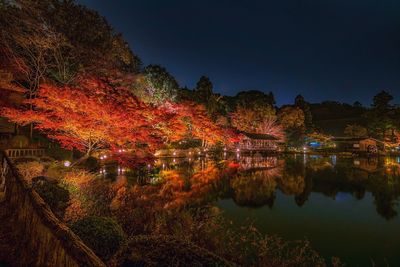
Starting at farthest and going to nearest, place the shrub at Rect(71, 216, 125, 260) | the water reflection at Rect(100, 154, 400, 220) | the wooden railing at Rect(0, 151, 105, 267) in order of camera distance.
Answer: the water reflection at Rect(100, 154, 400, 220), the shrub at Rect(71, 216, 125, 260), the wooden railing at Rect(0, 151, 105, 267)

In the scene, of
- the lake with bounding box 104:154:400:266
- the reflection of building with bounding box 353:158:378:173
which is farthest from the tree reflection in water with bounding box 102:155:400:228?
the reflection of building with bounding box 353:158:378:173

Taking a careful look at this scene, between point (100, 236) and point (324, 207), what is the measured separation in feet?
35.6

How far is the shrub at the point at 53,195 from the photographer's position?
6352mm

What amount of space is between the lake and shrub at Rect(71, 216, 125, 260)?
603 centimetres

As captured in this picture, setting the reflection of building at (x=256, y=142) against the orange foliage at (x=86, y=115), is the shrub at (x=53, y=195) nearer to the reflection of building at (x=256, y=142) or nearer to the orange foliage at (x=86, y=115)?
the orange foliage at (x=86, y=115)

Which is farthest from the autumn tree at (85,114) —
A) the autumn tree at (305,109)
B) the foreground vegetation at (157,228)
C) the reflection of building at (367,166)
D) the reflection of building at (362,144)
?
the autumn tree at (305,109)

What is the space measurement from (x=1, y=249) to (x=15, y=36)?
48.4 feet

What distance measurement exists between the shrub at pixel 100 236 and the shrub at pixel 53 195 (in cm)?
261

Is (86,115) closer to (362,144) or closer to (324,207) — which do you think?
(324,207)

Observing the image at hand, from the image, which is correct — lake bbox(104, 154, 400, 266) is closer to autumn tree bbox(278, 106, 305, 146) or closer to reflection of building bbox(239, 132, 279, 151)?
reflection of building bbox(239, 132, 279, 151)

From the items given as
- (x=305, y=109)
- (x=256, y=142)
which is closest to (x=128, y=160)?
(x=256, y=142)

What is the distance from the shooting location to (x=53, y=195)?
6.59m

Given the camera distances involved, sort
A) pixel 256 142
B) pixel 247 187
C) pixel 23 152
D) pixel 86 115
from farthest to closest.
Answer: pixel 256 142 < pixel 23 152 < pixel 247 187 < pixel 86 115

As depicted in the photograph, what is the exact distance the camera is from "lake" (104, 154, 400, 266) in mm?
7789
